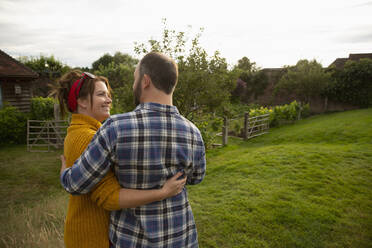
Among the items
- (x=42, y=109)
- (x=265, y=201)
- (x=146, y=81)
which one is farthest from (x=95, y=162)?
(x=42, y=109)

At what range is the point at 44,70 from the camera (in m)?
22.0

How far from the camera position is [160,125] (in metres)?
1.37

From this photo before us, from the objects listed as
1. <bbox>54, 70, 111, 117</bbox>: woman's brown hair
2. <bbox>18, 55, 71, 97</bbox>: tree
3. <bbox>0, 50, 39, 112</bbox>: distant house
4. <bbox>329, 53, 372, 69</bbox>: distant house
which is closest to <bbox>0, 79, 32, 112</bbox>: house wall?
<bbox>0, 50, 39, 112</bbox>: distant house

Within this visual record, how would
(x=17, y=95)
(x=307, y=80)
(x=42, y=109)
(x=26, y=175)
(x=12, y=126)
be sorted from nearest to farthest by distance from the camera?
(x=26, y=175) → (x=12, y=126) → (x=17, y=95) → (x=42, y=109) → (x=307, y=80)

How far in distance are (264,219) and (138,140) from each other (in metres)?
3.60

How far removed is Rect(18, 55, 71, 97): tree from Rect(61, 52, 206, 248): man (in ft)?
72.0

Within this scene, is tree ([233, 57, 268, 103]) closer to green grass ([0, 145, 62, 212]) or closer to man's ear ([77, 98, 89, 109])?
green grass ([0, 145, 62, 212])

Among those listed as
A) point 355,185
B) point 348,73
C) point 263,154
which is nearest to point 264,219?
point 355,185

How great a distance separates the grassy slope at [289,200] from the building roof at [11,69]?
1240 centimetres

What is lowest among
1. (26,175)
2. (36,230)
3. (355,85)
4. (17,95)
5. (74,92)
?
(26,175)

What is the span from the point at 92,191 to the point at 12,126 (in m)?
13.8

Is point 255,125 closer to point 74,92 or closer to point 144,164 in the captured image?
point 74,92

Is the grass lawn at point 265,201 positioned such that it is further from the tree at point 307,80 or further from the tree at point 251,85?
the tree at point 251,85

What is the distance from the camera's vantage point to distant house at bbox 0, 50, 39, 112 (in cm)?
1270
